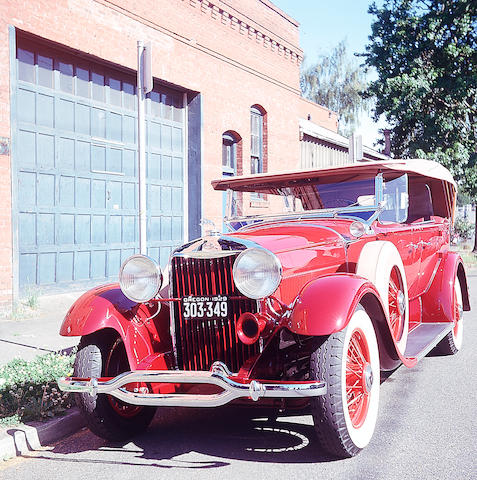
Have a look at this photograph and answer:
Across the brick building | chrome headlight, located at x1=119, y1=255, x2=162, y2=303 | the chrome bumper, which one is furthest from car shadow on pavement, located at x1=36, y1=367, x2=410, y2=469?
the brick building

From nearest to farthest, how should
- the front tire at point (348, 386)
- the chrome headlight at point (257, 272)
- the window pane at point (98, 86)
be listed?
1. the front tire at point (348, 386)
2. the chrome headlight at point (257, 272)
3. the window pane at point (98, 86)

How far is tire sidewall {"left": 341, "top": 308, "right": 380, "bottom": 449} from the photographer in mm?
3471

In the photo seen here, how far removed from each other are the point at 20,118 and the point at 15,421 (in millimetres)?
5804

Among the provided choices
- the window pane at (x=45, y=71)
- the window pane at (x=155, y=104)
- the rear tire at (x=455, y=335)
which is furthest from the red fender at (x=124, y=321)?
the window pane at (x=155, y=104)

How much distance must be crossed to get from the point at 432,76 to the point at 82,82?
11.9m

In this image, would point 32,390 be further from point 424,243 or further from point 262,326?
point 424,243

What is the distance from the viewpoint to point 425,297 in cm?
634

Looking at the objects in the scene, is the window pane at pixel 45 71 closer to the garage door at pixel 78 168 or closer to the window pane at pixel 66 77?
the garage door at pixel 78 168

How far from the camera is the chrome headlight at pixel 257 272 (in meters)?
3.60

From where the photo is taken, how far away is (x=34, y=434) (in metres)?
4.00

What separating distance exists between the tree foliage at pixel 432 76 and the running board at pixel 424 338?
1365cm

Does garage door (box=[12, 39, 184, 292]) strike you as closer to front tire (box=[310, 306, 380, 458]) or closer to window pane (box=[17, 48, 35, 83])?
window pane (box=[17, 48, 35, 83])

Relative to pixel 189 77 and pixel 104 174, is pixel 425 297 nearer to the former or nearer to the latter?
pixel 104 174

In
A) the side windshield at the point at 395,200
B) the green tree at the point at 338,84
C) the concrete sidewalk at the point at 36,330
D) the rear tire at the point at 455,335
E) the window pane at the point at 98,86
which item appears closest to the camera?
the side windshield at the point at 395,200
